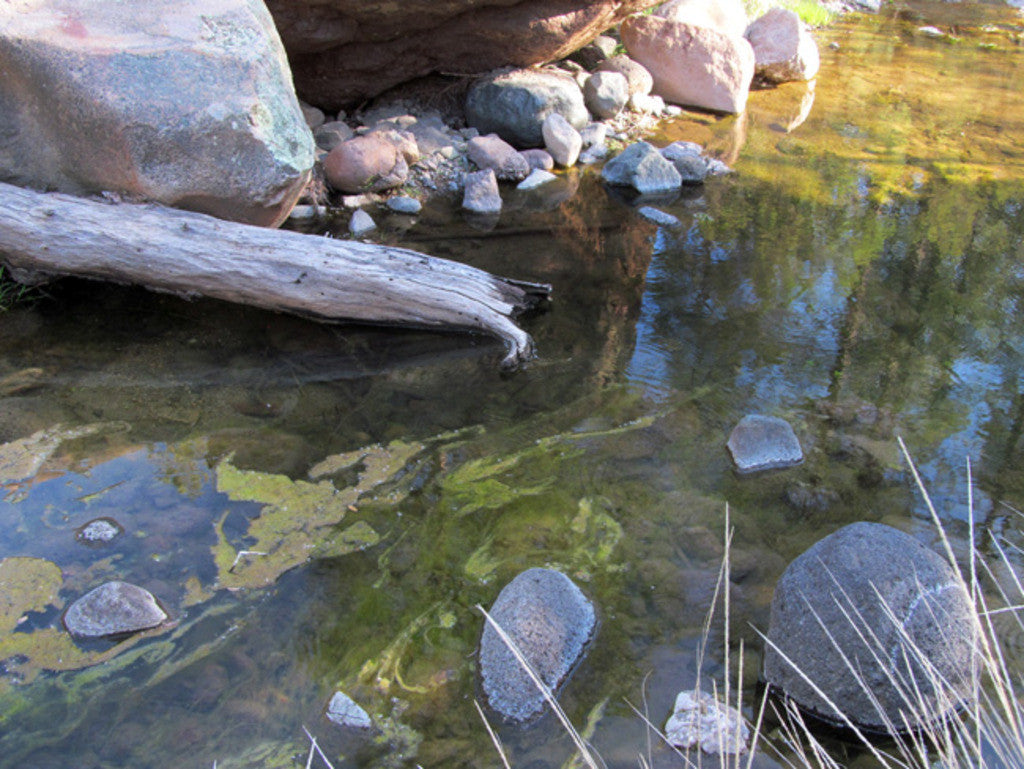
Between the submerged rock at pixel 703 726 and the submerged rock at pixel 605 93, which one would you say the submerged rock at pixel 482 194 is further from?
the submerged rock at pixel 703 726

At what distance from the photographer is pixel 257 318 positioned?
5.10 m

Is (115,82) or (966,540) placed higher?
(115,82)

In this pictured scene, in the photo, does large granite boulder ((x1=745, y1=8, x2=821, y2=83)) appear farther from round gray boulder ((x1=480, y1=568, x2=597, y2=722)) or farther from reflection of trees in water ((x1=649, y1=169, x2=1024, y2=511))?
round gray boulder ((x1=480, y1=568, x2=597, y2=722))

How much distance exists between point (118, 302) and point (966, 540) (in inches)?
194

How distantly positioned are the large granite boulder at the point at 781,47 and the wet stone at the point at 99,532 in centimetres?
927

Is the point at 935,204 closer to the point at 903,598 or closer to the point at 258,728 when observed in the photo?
the point at 903,598

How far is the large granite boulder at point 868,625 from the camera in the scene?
251cm

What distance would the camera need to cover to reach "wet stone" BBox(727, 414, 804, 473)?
3934 millimetres

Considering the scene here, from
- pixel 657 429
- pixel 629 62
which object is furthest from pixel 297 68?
pixel 657 429

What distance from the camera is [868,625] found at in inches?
95.6

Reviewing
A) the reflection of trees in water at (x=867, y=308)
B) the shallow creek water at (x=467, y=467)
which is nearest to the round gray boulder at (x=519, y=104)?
the shallow creek water at (x=467, y=467)

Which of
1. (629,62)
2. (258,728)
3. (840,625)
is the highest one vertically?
(629,62)

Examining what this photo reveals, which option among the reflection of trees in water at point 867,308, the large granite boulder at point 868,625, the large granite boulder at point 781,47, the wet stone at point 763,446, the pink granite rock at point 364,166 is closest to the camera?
the large granite boulder at point 868,625

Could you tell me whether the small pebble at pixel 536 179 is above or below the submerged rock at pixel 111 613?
above
